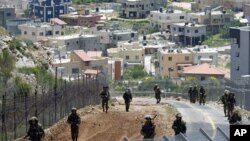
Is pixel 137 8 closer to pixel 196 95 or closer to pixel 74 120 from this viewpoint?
pixel 196 95

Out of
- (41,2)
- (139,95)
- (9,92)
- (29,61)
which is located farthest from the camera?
(41,2)

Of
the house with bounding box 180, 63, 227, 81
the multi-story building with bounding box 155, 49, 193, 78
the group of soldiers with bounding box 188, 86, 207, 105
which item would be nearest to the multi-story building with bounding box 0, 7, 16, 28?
the multi-story building with bounding box 155, 49, 193, 78

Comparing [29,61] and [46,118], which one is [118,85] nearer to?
[29,61]

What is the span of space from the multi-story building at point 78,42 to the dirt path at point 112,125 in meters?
53.5

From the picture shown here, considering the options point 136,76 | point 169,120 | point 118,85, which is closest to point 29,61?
point 118,85

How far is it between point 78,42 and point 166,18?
905 inches

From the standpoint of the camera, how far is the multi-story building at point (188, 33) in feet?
320

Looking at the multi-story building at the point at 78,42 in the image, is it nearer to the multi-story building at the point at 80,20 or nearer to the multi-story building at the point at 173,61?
the multi-story building at the point at 173,61

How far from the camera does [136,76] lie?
73.3m

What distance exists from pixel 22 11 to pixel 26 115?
312 ft

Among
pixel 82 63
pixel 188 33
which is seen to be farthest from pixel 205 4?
pixel 82 63

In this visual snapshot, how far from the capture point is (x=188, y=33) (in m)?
97.4

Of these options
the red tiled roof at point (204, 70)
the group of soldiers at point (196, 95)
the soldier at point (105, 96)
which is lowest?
the red tiled roof at point (204, 70)

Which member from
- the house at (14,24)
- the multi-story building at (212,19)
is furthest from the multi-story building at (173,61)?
the multi-story building at (212,19)
